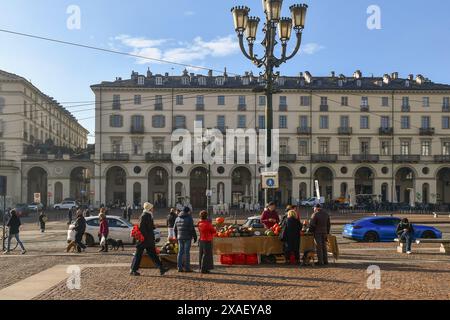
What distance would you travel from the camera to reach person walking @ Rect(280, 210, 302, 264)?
14.3 meters

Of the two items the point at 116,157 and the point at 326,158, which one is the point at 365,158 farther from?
the point at 116,157

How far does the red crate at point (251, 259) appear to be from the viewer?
588 inches

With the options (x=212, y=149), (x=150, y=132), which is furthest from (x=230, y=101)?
(x=150, y=132)

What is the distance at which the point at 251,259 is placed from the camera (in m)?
15.0

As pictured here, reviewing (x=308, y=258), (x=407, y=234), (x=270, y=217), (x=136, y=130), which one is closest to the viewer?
(x=308, y=258)

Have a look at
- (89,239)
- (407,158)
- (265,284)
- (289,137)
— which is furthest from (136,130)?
(265,284)

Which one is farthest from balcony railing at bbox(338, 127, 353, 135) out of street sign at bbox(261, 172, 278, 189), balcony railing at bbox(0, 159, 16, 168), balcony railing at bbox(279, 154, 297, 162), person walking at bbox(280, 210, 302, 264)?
person walking at bbox(280, 210, 302, 264)

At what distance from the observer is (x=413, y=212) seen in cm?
5438

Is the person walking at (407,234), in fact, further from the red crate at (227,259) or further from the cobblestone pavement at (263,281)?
the red crate at (227,259)

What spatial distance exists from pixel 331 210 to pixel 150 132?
25.4 meters

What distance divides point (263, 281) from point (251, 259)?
3.14m

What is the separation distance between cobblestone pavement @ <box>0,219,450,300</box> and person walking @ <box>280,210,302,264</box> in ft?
1.99

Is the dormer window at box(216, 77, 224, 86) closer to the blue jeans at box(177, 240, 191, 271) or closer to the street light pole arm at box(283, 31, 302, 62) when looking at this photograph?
the street light pole arm at box(283, 31, 302, 62)
